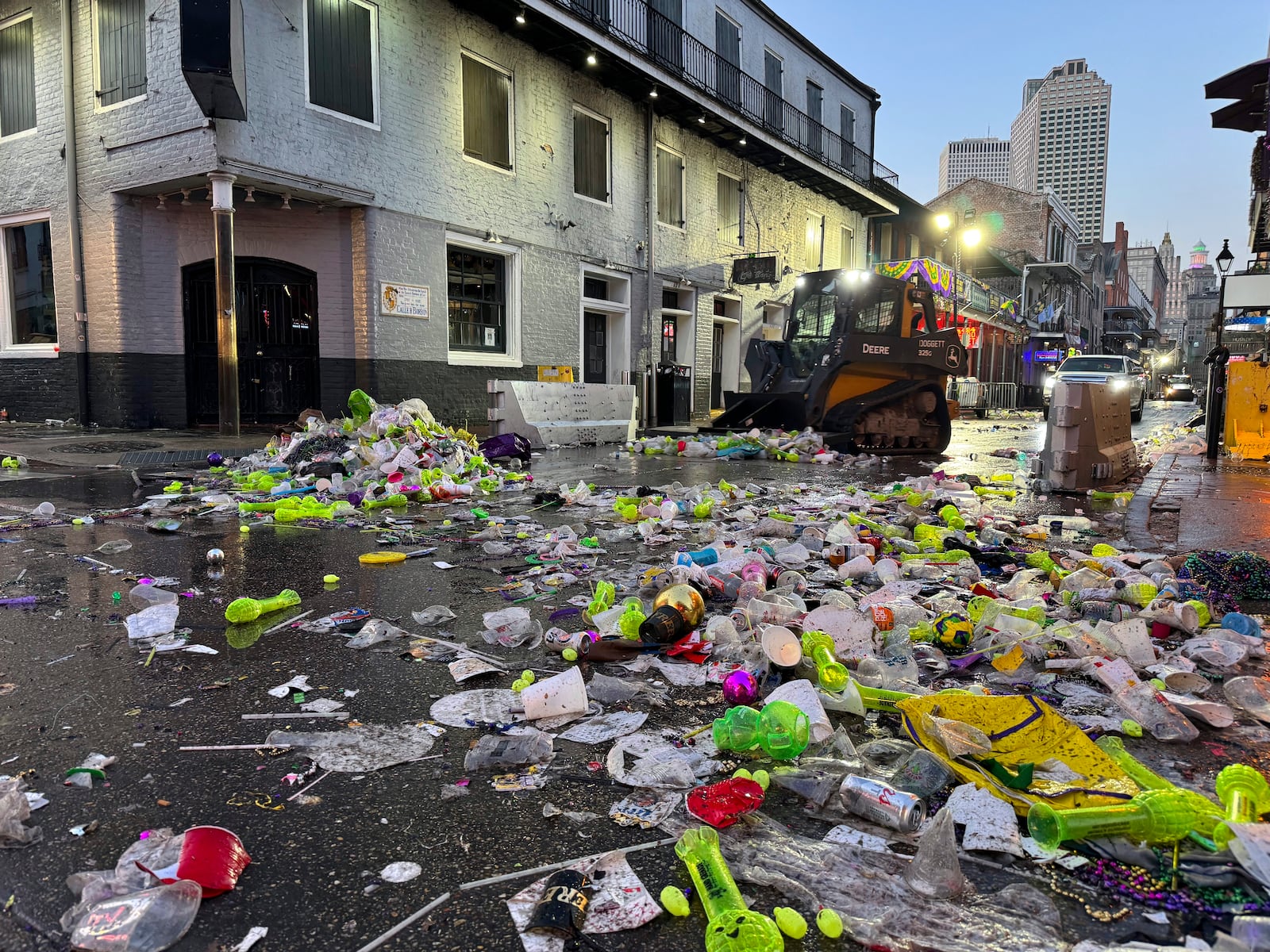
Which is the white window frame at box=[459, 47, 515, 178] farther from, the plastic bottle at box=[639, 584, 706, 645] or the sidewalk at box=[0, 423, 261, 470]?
A: the plastic bottle at box=[639, 584, 706, 645]

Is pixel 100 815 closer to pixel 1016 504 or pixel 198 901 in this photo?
pixel 198 901

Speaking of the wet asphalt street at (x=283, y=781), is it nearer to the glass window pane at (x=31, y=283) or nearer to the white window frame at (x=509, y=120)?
the white window frame at (x=509, y=120)

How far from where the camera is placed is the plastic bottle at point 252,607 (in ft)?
10.7

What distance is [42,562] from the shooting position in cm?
423

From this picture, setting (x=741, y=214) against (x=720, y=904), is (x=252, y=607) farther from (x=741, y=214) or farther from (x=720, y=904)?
(x=741, y=214)

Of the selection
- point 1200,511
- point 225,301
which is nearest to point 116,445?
point 225,301

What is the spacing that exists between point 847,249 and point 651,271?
11.9 metres

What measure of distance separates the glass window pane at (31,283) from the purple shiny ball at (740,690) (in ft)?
47.7

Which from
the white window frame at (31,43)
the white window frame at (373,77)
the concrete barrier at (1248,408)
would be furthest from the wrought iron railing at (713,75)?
the concrete barrier at (1248,408)

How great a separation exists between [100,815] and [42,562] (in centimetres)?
318

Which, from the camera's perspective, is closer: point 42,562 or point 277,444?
point 42,562

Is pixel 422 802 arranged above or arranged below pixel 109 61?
below

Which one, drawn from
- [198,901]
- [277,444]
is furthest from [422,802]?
[277,444]

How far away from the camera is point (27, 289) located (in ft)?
43.5
